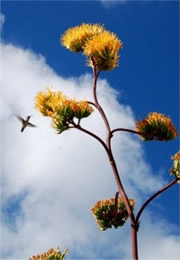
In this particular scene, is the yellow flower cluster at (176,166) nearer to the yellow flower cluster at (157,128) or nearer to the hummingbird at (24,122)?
the yellow flower cluster at (157,128)

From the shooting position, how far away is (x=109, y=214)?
19.1 feet

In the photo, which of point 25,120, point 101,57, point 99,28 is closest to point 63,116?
point 101,57

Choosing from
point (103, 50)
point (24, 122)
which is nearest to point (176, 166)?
point (103, 50)

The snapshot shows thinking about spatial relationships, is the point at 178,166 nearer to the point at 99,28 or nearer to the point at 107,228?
the point at 107,228

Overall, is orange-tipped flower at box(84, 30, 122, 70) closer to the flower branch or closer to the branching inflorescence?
the branching inflorescence

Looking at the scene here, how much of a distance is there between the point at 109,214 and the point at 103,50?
1.82m

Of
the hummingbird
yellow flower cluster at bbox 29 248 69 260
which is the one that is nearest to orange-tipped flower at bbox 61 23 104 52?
yellow flower cluster at bbox 29 248 69 260

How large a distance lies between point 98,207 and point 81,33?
194 centimetres

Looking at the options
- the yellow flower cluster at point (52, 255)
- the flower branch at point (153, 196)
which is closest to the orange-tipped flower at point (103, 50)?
the flower branch at point (153, 196)

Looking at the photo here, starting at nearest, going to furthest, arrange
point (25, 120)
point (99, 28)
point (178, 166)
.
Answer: point (178, 166) < point (99, 28) < point (25, 120)

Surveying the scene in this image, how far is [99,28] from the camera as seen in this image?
→ 18.7ft

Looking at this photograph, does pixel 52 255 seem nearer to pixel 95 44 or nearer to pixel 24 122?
pixel 95 44

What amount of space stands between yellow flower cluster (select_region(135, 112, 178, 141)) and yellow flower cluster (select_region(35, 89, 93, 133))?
0.59 meters

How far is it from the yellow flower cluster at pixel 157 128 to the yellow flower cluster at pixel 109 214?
91 centimetres
